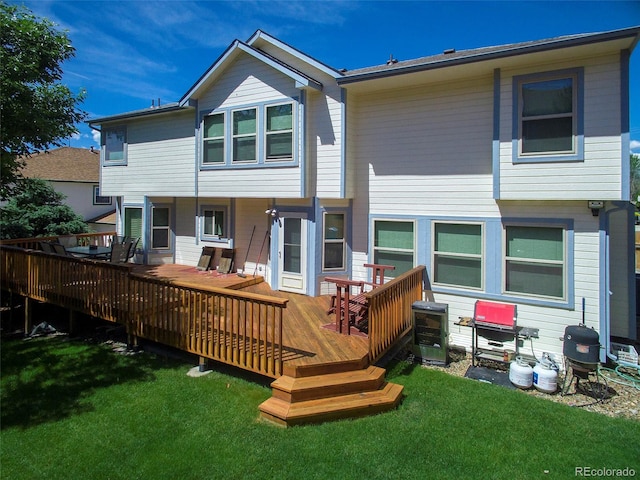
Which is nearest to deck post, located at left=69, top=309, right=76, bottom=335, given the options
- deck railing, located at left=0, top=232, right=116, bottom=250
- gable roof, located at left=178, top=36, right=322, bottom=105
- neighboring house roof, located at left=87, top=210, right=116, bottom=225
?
deck railing, located at left=0, top=232, right=116, bottom=250

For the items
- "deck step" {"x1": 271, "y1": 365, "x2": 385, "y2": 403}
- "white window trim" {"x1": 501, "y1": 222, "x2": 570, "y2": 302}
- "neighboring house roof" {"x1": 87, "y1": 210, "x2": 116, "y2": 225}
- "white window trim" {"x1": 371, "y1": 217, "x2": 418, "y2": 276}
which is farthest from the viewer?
"neighboring house roof" {"x1": 87, "y1": 210, "x2": 116, "y2": 225}

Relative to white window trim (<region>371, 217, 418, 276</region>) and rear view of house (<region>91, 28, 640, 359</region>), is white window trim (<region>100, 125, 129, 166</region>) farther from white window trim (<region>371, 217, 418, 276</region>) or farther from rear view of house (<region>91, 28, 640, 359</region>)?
white window trim (<region>371, 217, 418, 276</region>)

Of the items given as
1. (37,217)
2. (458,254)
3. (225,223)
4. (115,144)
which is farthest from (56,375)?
(37,217)

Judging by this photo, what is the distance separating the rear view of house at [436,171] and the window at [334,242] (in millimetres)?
35

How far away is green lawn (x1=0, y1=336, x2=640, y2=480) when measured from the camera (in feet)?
13.2

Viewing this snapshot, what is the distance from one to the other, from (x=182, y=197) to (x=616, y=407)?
11831 millimetres

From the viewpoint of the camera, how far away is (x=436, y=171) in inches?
327

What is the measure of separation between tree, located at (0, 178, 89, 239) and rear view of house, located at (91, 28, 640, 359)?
10.8 metres

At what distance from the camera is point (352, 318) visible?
726 centimetres

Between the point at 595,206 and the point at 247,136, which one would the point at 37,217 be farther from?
the point at 595,206

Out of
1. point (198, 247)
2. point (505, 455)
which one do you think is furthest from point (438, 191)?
point (198, 247)

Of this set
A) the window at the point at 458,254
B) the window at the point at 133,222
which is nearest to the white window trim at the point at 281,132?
the window at the point at 458,254

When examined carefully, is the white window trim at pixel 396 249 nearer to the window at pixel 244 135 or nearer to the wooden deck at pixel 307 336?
the wooden deck at pixel 307 336

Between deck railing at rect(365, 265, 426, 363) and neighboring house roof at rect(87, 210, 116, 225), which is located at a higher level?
neighboring house roof at rect(87, 210, 116, 225)
